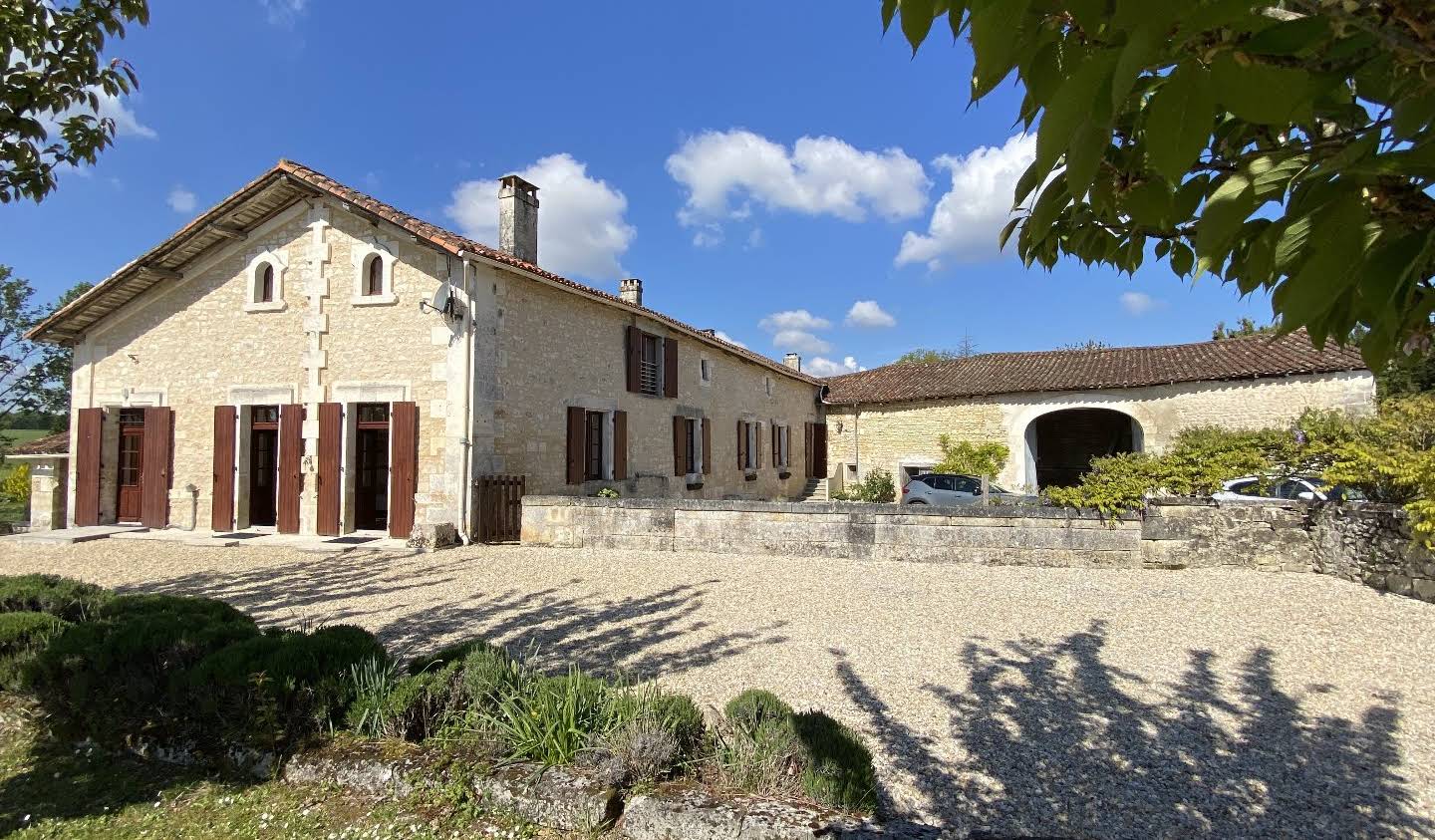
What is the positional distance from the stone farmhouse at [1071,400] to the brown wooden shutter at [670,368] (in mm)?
7511

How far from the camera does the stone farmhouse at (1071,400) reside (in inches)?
570

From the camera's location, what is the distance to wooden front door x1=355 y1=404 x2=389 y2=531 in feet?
38.4

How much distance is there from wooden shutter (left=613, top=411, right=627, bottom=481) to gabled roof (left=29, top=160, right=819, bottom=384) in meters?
2.13

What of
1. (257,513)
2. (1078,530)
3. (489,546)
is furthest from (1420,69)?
(257,513)

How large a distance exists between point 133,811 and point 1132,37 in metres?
4.13

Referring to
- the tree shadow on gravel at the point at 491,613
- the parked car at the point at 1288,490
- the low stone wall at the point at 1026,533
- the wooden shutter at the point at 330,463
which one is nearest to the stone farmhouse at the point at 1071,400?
the parked car at the point at 1288,490

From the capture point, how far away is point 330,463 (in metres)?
10.4

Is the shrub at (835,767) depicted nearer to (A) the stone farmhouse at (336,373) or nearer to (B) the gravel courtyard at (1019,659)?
(B) the gravel courtyard at (1019,659)

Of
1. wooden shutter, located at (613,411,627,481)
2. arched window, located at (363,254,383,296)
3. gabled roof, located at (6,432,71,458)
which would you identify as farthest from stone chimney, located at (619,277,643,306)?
gabled roof, located at (6,432,71,458)

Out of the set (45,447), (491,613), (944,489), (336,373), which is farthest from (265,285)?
(944,489)

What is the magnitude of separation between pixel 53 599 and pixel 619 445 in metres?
8.56

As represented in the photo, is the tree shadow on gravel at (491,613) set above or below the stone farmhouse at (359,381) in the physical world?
below

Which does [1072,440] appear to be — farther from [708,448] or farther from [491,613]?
Result: [491,613]

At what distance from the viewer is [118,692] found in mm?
3422
